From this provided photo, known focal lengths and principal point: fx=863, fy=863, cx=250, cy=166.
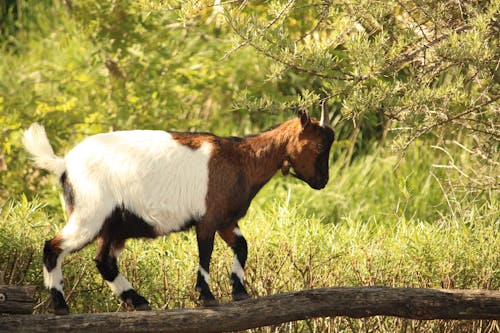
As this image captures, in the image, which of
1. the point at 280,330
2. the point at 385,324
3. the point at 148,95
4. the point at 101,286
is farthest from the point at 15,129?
the point at 385,324

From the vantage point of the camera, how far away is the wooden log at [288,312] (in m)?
4.14

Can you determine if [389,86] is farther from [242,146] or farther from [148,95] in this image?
[148,95]

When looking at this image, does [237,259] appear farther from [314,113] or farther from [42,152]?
[314,113]

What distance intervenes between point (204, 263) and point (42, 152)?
39.8 inches

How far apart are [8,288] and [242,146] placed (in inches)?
54.3

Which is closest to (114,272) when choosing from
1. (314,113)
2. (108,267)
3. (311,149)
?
(108,267)

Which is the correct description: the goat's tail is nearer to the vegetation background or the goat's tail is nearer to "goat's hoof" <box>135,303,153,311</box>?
"goat's hoof" <box>135,303,153,311</box>

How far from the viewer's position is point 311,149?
14.7 feet

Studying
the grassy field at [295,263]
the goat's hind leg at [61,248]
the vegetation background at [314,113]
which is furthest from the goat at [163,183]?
the grassy field at [295,263]

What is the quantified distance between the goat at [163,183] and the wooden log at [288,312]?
0.11 metres

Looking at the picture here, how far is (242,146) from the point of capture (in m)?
4.56

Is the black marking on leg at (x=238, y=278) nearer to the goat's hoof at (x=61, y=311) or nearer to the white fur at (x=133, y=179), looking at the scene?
the white fur at (x=133, y=179)

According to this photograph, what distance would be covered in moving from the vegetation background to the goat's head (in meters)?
0.24

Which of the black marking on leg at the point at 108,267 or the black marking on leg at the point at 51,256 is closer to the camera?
the black marking on leg at the point at 51,256
